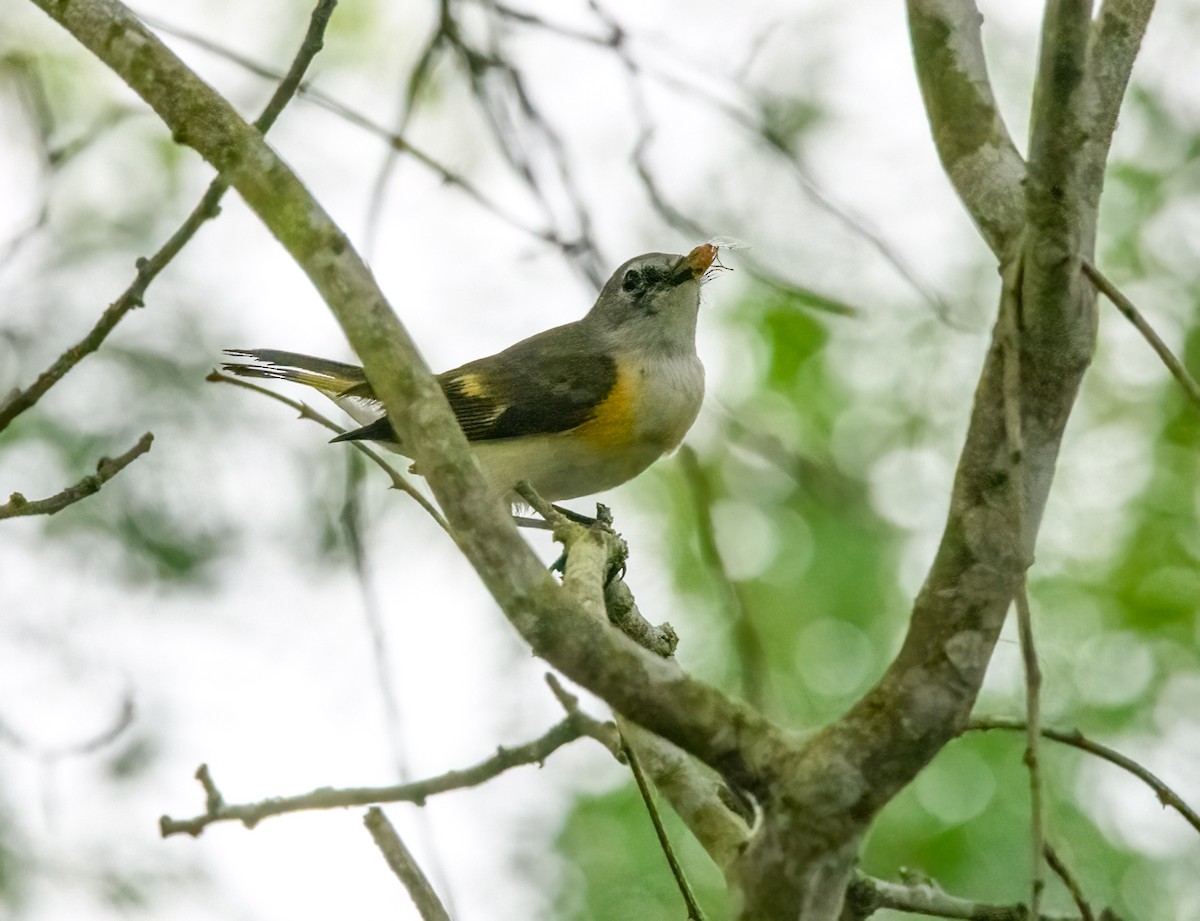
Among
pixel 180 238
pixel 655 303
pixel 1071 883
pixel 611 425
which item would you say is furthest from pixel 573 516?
pixel 1071 883

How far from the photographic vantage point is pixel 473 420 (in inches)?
233

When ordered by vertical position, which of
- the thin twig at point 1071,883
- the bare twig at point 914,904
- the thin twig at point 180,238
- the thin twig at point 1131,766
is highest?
the thin twig at point 180,238

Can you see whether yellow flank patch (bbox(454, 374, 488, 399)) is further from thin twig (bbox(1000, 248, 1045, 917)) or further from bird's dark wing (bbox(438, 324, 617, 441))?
thin twig (bbox(1000, 248, 1045, 917))

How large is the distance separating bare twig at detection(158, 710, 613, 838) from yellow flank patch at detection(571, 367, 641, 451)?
2.38 m

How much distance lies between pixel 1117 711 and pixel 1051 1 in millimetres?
5846

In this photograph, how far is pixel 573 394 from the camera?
5.86m

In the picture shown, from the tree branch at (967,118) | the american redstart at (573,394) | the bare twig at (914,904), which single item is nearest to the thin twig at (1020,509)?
the tree branch at (967,118)

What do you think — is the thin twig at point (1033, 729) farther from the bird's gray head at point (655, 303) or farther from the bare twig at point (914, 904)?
the bird's gray head at point (655, 303)

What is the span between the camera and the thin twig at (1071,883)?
263 centimetres

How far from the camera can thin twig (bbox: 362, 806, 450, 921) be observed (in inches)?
126

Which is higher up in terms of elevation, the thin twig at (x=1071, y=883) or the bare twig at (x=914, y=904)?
the bare twig at (x=914, y=904)

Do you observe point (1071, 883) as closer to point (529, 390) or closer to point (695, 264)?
point (529, 390)

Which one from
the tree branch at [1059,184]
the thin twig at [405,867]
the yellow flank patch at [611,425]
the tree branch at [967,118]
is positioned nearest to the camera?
the tree branch at [1059,184]

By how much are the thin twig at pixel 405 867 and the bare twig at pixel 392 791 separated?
16 centimetres
